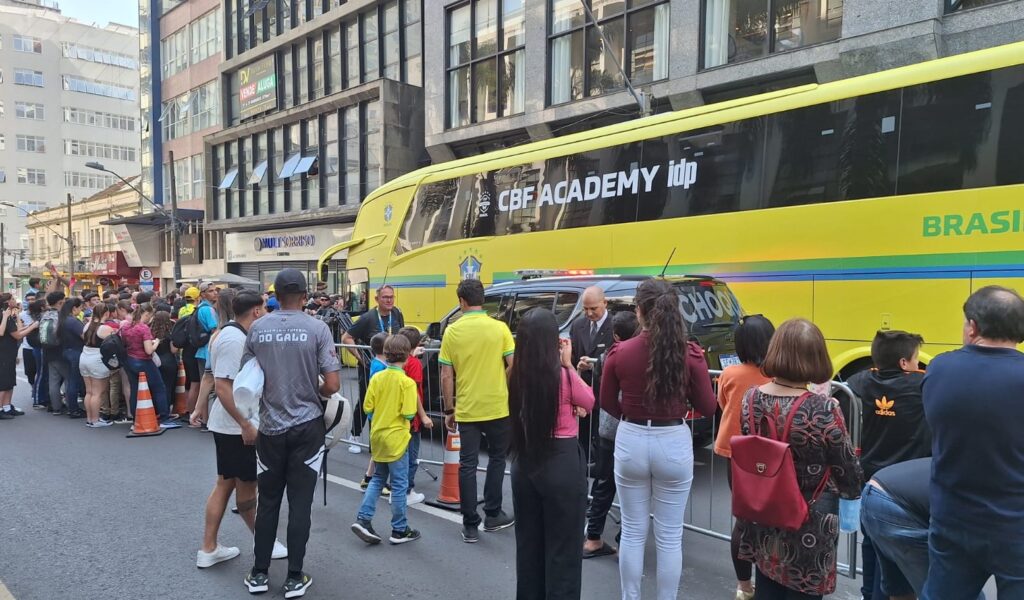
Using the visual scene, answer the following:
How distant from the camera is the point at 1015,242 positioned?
20.0 feet

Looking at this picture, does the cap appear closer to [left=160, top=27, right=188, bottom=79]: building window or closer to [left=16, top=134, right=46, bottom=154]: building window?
[left=160, top=27, right=188, bottom=79]: building window

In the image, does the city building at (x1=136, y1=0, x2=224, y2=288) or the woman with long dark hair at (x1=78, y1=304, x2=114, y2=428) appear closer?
the woman with long dark hair at (x1=78, y1=304, x2=114, y2=428)

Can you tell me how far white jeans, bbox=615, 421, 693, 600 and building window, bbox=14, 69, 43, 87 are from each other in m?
89.2

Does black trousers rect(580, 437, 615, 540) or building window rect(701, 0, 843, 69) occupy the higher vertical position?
building window rect(701, 0, 843, 69)

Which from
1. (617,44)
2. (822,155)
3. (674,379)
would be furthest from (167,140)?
(674,379)

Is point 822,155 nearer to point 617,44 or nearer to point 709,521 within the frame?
point 709,521

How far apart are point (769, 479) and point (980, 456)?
2.32 feet

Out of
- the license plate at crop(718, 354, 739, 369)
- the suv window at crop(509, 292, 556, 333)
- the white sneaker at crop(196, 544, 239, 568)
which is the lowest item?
the white sneaker at crop(196, 544, 239, 568)

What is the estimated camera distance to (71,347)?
967 centimetres

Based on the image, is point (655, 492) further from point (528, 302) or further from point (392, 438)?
point (528, 302)

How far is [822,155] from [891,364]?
16.3ft

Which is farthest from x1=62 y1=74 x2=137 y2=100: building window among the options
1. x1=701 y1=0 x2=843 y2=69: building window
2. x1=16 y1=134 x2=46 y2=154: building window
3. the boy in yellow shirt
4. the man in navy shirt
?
the man in navy shirt

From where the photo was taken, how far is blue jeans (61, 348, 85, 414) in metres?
9.70

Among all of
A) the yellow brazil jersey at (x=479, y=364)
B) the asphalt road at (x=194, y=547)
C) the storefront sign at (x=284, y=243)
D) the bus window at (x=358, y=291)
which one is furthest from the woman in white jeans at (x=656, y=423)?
the storefront sign at (x=284, y=243)
